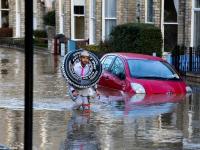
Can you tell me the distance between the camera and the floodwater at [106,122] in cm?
1104

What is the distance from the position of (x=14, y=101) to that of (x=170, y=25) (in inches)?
514

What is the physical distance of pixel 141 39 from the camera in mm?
27016

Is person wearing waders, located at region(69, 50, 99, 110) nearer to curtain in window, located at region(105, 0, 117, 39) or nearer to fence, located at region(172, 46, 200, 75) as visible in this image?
fence, located at region(172, 46, 200, 75)

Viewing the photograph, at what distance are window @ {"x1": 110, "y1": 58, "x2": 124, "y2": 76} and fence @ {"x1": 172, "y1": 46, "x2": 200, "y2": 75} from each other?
5.05m

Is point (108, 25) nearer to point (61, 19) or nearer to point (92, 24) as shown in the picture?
point (92, 24)

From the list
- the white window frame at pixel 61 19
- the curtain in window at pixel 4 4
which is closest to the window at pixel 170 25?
the white window frame at pixel 61 19

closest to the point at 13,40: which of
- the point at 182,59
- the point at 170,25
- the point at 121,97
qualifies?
the point at 170,25

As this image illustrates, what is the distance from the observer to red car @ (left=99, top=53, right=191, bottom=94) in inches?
712

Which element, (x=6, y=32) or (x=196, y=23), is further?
(x=6, y=32)

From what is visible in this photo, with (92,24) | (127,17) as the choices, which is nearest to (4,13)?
(92,24)

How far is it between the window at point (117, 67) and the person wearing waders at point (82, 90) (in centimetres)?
325

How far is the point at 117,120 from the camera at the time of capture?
45.0 feet

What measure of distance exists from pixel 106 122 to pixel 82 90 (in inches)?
82.0

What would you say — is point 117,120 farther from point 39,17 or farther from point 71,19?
point 39,17
